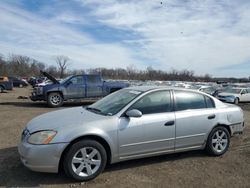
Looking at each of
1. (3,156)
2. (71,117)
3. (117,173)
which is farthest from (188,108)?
(3,156)

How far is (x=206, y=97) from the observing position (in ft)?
20.3

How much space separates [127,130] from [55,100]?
1110 cm

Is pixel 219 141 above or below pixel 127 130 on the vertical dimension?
below

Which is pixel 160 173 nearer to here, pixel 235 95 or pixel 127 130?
pixel 127 130

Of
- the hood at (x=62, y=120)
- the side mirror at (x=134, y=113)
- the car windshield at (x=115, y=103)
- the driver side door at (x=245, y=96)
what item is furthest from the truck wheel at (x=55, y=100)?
the driver side door at (x=245, y=96)

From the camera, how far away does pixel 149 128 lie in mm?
5223

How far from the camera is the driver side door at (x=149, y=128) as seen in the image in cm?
504

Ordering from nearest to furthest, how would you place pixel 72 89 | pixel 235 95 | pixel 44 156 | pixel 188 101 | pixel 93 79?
pixel 44 156 → pixel 188 101 → pixel 72 89 → pixel 93 79 → pixel 235 95

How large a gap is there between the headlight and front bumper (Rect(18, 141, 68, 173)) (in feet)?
A: 0.24

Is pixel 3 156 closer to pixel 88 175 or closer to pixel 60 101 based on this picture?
pixel 88 175

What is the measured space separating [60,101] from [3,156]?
32.2ft

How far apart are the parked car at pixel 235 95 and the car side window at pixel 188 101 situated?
17599 mm

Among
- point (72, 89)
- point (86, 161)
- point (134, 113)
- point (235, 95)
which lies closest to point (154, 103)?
point (134, 113)

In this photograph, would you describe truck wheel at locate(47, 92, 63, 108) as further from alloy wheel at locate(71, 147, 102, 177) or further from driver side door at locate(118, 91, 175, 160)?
alloy wheel at locate(71, 147, 102, 177)
